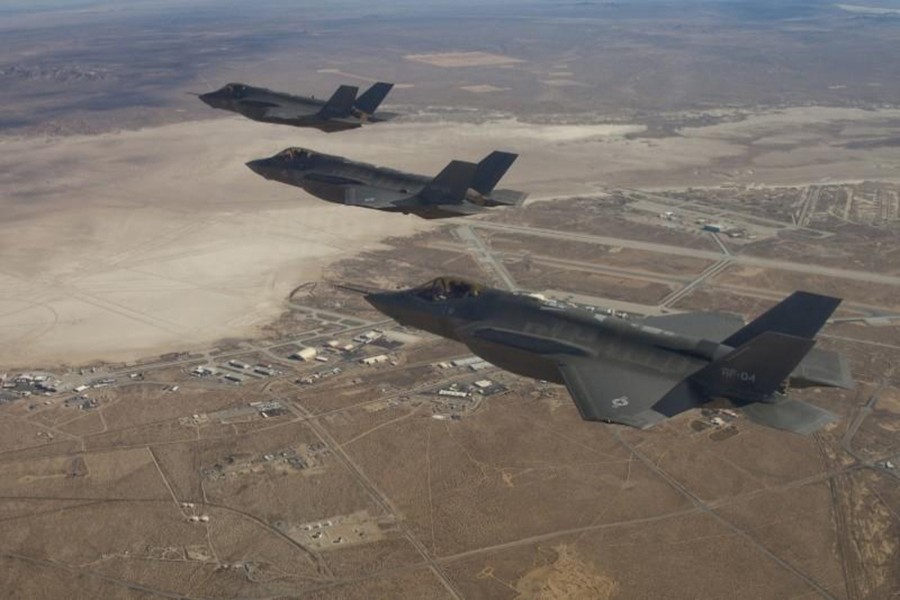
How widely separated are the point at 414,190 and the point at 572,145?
136715 mm

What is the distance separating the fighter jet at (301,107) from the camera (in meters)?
70.1

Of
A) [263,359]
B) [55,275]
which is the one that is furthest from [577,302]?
[55,275]

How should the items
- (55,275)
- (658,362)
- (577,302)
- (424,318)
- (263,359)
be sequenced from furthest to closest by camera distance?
(55,275) < (577,302) < (263,359) < (424,318) < (658,362)

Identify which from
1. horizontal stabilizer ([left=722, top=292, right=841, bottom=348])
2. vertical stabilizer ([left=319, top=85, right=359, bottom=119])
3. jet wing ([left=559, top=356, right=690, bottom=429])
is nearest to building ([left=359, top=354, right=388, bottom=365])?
vertical stabilizer ([left=319, top=85, right=359, bottom=119])

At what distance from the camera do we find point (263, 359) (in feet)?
270

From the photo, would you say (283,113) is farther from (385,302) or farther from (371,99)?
(385,302)

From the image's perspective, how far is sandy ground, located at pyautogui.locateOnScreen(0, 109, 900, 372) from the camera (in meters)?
92.6

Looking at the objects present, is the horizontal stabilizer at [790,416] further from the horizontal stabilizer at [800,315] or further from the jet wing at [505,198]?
the jet wing at [505,198]

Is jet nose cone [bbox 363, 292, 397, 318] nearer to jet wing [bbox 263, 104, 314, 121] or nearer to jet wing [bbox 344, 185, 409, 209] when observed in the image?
jet wing [bbox 344, 185, 409, 209]

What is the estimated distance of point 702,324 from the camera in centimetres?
4466

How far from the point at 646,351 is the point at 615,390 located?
12.6ft

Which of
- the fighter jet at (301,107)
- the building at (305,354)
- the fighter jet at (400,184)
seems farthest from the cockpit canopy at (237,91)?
the building at (305,354)

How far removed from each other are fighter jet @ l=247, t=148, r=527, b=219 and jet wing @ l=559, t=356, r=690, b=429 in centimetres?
2106

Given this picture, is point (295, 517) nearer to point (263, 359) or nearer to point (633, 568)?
point (633, 568)
